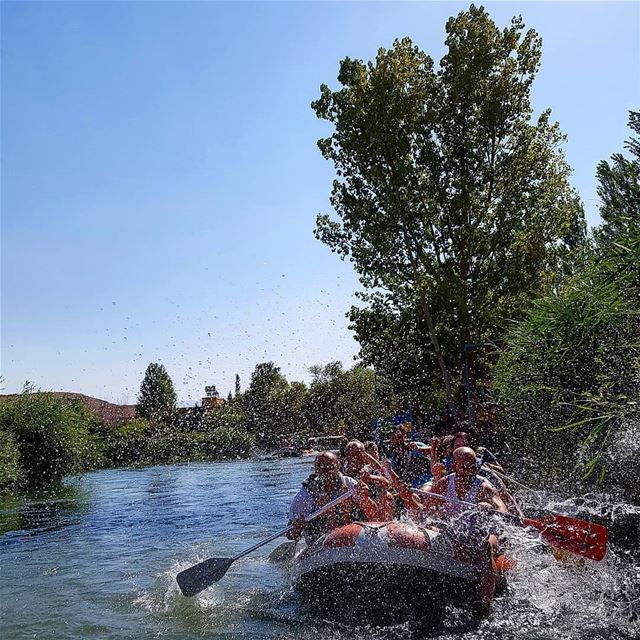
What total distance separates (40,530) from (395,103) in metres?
12.9

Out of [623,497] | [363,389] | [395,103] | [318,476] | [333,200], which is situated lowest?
[623,497]

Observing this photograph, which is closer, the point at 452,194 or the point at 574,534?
the point at 574,534

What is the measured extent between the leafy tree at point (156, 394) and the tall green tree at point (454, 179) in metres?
45.4

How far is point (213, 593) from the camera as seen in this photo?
309 inches

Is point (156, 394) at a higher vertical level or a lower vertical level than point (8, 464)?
higher

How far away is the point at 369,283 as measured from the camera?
1816cm

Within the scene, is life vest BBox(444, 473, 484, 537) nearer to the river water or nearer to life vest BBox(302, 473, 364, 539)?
the river water

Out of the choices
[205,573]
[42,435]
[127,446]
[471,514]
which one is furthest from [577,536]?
[127,446]

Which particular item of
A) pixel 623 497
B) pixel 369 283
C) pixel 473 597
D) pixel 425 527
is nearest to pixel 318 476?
pixel 425 527

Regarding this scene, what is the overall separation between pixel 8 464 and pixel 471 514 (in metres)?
18.2

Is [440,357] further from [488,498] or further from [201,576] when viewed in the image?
[201,576]

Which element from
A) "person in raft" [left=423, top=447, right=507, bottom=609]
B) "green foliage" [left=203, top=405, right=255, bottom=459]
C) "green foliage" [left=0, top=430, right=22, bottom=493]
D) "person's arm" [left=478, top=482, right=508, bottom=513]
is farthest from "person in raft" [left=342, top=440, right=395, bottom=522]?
"green foliage" [left=203, top=405, right=255, bottom=459]

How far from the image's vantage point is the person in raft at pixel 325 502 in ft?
24.2

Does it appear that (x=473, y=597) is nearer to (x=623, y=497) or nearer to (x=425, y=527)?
(x=425, y=527)
